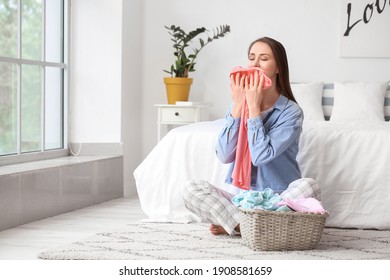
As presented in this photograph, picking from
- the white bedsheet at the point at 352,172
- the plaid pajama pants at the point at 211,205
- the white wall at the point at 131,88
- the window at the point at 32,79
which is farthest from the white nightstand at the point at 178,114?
the plaid pajama pants at the point at 211,205

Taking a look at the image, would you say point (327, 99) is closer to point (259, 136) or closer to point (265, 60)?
point (265, 60)

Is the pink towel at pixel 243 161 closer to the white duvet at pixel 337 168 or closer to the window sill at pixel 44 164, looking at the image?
the white duvet at pixel 337 168

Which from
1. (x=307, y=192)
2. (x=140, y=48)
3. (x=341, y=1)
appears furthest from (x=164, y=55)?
(x=307, y=192)

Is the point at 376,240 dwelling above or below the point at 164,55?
below

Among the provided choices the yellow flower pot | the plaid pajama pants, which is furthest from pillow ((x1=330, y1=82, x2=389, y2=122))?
the plaid pajama pants

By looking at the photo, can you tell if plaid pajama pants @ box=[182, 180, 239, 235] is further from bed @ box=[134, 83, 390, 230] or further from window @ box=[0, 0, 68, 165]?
window @ box=[0, 0, 68, 165]

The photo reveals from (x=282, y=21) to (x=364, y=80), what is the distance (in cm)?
75

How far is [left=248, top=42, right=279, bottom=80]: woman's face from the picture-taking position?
324 centimetres

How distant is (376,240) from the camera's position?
3316 millimetres

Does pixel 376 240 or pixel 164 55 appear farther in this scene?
pixel 164 55

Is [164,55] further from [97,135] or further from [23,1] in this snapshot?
[23,1]

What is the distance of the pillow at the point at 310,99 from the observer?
4.95 metres

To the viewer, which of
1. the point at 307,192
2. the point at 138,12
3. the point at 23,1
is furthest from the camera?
the point at 138,12
